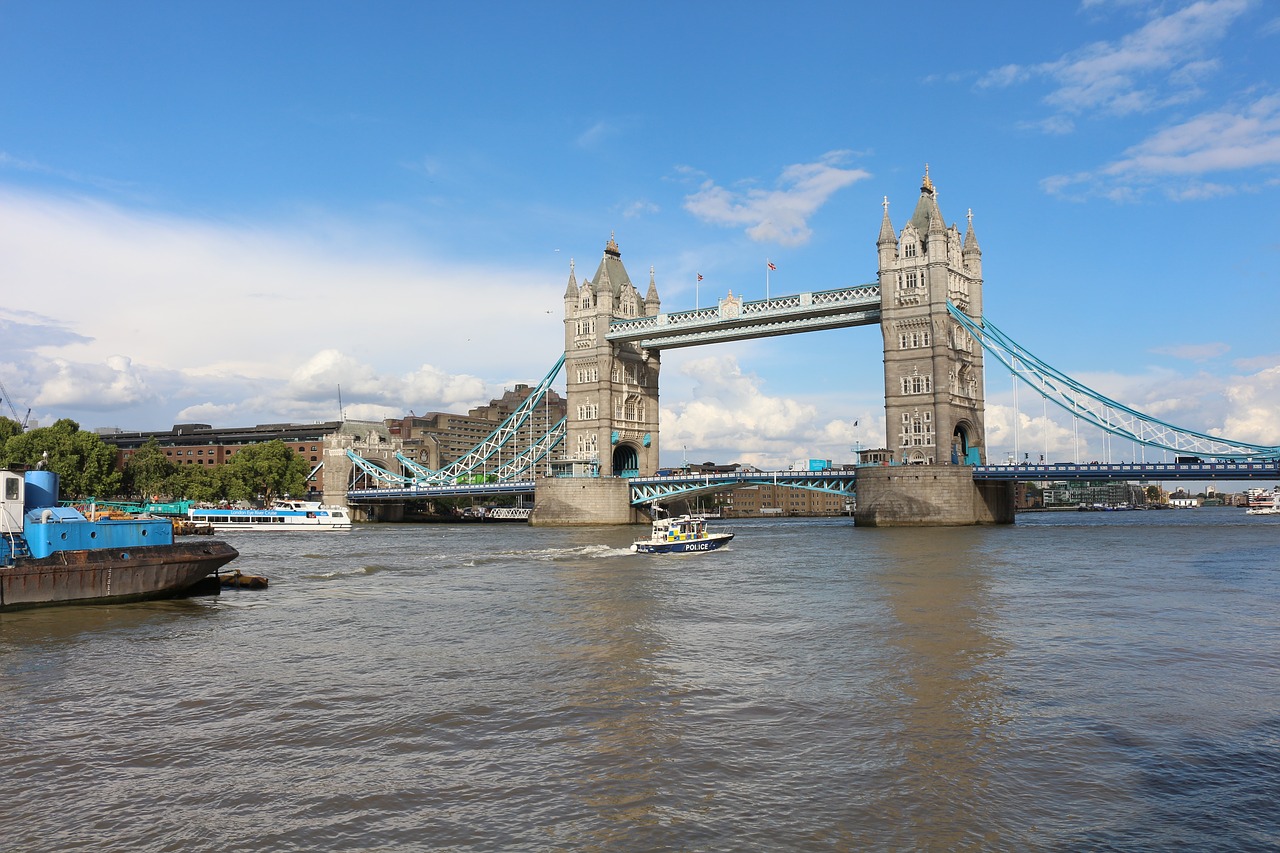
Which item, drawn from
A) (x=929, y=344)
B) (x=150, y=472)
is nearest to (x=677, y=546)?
(x=929, y=344)

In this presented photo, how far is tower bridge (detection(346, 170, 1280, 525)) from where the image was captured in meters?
76.8

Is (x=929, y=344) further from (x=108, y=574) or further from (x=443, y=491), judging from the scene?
(x=108, y=574)

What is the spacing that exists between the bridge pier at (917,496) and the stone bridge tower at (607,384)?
32758mm

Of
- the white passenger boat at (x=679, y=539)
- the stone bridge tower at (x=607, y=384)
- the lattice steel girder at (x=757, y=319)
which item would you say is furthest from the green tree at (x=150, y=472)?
the white passenger boat at (x=679, y=539)

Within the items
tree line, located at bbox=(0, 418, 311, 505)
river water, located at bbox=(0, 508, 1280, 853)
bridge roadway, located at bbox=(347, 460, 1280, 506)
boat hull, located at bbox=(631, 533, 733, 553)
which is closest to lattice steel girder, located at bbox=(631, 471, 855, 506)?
bridge roadway, located at bbox=(347, 460, 1280, 506)

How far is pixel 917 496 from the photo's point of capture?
75625mm

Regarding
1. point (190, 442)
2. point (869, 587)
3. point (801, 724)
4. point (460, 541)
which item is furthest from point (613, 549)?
point (190, 442)

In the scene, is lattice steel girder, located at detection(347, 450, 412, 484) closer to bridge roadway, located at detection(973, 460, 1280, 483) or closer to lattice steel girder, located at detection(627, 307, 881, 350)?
lattice steel girder, located at detection(627, 307, 881, 350)

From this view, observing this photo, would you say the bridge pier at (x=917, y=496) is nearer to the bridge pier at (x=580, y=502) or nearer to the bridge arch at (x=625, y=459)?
the bridge pier at (x=580, y=502)

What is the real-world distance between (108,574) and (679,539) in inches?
1117

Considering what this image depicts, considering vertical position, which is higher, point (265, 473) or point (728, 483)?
point (265, 473)

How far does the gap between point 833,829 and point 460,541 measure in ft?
214

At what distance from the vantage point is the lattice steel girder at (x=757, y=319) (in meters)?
88.6

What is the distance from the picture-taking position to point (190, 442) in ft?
620
